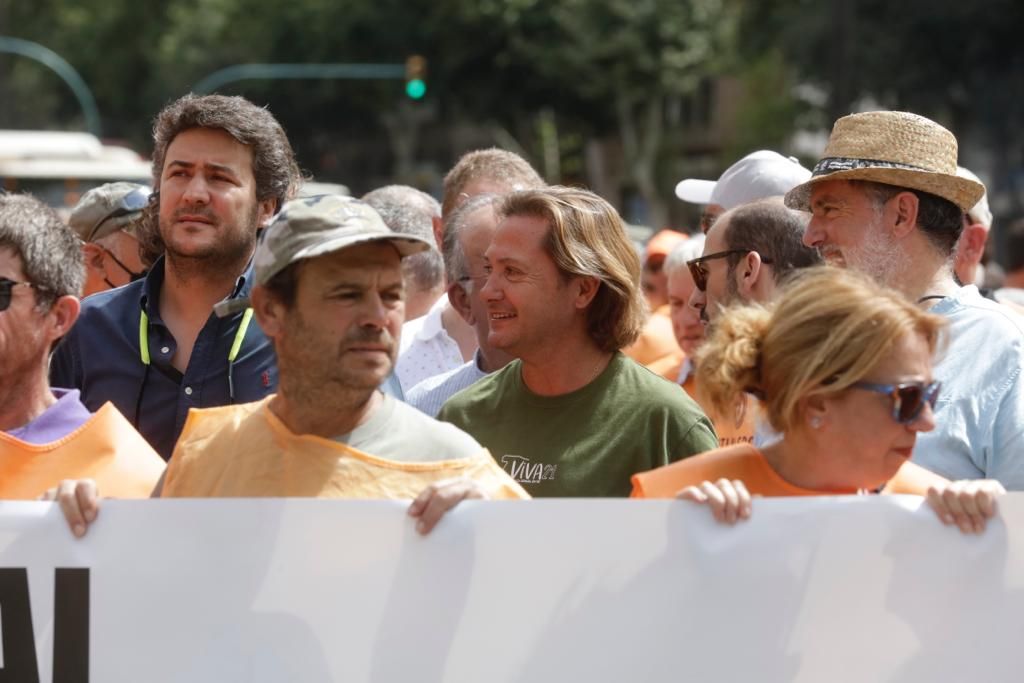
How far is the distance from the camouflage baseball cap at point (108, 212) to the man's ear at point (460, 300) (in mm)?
1499

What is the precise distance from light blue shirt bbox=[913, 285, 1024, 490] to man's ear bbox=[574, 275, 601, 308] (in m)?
0.84

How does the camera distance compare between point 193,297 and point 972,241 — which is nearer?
point 193,297

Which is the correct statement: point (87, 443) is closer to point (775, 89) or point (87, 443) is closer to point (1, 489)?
point (1, 489)

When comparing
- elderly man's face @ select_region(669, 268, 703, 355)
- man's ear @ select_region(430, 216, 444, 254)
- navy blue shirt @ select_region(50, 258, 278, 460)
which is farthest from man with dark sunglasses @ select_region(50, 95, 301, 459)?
elderly man's face @ select_region(669, 268, 703, 355)

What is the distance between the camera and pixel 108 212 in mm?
6145

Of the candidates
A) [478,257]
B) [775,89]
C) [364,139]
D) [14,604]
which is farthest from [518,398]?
A: [364,139]

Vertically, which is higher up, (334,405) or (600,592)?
(334,405)

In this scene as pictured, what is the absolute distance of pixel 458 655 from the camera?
324 cm

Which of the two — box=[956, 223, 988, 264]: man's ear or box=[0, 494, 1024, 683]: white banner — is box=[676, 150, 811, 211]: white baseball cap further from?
box=[0, 494, 1024, 683]: white banner

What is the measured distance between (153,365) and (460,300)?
106 centimetres

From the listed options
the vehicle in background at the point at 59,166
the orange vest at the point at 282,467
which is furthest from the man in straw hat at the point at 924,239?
the vehicle in background at the point at 59,166

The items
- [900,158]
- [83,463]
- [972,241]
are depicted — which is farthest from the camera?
[972,241]

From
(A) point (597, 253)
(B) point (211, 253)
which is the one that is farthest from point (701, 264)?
(B) point (211, 253)

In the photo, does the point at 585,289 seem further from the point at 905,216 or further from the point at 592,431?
the point at 905,216
